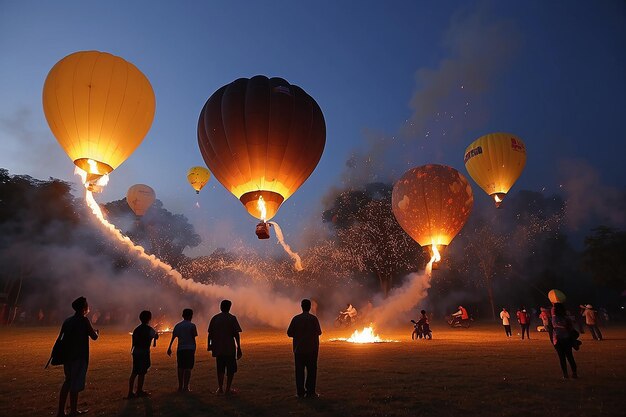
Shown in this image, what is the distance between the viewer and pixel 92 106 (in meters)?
14.6

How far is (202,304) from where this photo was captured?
144 feet

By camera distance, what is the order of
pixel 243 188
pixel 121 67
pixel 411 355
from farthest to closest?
1. pixel 243 188
2. pixel 121 67
3. pixel 411 355

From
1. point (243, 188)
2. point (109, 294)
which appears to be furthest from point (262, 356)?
point (109, 294)

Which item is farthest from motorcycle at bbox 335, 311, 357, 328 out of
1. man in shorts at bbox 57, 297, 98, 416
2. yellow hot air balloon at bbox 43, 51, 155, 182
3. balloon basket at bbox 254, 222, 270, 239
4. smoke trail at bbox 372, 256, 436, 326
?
man in shorts at bbox 57, 297, 98, 416

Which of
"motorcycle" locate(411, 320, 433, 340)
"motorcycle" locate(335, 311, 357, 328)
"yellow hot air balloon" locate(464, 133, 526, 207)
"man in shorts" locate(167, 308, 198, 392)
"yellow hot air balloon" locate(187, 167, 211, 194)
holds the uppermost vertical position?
"yellow hot air balloon" locate(187, 167, 211, 194)

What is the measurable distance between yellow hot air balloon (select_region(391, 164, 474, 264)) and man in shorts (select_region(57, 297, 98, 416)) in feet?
58.2

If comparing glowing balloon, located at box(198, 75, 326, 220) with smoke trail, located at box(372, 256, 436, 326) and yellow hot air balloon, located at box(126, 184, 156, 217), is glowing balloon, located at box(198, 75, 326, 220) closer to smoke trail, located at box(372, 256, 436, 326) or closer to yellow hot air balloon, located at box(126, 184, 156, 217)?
yellow hot air balloon, located at box(126, 184, 156, 217)

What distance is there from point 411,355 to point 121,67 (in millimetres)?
14321

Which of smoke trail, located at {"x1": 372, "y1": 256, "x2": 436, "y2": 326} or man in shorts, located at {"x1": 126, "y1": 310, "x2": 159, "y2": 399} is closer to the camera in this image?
man in shorts, located at {"x1": 126, "y1": 310, "x2": 159, "y2": 399}

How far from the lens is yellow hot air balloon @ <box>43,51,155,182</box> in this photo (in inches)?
572

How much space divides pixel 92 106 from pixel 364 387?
41.3 ft

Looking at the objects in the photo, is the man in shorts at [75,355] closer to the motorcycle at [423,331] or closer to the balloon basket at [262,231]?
the balloon basket at [262,231]

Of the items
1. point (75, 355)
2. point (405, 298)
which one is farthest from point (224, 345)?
point (405, 298)

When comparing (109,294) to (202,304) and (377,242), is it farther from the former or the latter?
(377,242)
